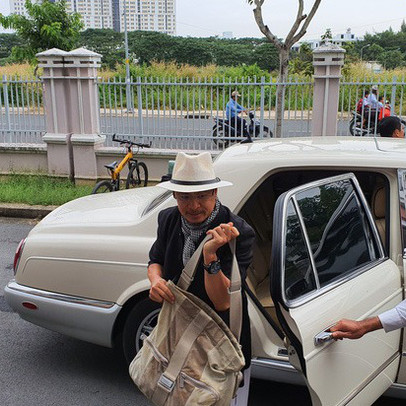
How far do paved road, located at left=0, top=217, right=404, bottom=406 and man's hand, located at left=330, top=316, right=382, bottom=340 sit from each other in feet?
4.23

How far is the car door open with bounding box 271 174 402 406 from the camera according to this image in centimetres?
222

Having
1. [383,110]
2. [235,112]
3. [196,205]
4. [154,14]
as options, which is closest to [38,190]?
[235,112]

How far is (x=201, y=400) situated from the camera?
204cm

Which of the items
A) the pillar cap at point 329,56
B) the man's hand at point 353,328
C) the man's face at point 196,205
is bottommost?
the man's hand at point 353,328

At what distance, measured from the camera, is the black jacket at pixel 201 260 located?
2232 mm

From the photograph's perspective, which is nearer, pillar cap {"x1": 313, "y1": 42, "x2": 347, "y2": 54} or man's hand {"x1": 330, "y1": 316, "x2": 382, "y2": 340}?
man's hand {"x1": 330, "y1": 316, "x2": 382, "y2": 340}

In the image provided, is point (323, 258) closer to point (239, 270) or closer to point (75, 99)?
point (239, 270)

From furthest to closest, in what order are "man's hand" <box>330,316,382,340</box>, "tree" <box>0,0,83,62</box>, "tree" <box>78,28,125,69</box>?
"tree" <box>78,28,125,69</box>
"tree" <box>0,0,83,62</box>
"man's hand" <box>330,316,382,340</box>

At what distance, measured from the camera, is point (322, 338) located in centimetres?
224

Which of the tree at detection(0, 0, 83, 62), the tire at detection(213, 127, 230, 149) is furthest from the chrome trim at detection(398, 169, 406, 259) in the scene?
the tree at detection(0, 0, 83, 62)

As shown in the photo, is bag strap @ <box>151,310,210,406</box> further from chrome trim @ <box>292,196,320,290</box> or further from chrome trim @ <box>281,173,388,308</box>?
chrome trim @ <box>292,196,320,290</box>

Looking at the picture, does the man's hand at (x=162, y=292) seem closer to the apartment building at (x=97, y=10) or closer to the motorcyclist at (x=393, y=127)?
the motorcyclist at (x=393, y=127)

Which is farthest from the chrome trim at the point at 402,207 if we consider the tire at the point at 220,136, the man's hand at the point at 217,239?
the tire at the point at 220,136

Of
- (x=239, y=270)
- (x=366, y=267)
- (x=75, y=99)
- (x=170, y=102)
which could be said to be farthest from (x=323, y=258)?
Result: (x=75, y=99)
